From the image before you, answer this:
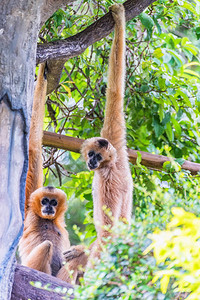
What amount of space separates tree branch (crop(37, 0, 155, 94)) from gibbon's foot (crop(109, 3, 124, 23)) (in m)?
0.05

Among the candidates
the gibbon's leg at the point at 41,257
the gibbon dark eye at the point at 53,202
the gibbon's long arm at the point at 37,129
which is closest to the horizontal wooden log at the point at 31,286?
the gibbon's leg at the point at 41,257

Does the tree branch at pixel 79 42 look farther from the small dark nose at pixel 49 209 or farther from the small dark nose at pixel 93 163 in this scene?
the small dark nose at pixel 49 209

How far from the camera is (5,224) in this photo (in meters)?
3.01

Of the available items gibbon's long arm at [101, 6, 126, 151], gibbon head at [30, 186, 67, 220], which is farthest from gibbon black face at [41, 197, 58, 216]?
gibbon's long arm at [101, 6, 126, 151]

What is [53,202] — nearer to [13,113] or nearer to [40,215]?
[40,215]

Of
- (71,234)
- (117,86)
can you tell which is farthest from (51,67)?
(71,234)

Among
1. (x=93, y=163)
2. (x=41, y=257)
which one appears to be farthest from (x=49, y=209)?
(x=93, y=163)

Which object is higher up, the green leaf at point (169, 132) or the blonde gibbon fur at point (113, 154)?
the green leaf at point (169, 132)

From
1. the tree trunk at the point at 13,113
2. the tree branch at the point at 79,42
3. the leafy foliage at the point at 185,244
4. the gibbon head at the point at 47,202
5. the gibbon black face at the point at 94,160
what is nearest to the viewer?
the leafy foliage at the point at 185,244

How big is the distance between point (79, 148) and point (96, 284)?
3.46m

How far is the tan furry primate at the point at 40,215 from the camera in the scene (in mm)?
4801

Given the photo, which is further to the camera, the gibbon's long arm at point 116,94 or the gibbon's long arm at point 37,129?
the gibbon's long arm at point 37,129

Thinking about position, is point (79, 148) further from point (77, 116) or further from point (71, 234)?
point (71, 234)

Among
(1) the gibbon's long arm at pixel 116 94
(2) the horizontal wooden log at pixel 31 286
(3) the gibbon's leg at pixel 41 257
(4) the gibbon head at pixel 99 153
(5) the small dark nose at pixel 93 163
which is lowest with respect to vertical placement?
(2) the horizontal wooden log at pixel 31 286
